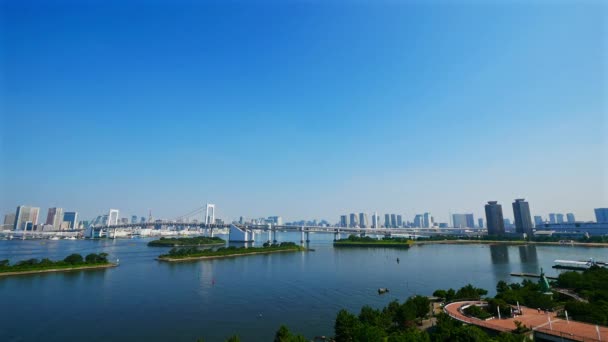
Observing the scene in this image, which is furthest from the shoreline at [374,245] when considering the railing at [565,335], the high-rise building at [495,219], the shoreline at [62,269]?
the railing at [565,335]

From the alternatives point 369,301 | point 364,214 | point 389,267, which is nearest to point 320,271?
point 389,267

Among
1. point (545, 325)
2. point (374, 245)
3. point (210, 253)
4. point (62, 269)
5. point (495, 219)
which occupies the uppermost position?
point (495, 219)

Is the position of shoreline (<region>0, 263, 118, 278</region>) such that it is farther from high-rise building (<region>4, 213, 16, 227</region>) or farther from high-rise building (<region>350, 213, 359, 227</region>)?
high-rise building (<region>350, 213, 359, 227</region>)

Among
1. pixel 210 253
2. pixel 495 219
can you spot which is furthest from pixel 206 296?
pixel 495 219

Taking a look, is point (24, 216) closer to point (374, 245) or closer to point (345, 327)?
point (374, 245)

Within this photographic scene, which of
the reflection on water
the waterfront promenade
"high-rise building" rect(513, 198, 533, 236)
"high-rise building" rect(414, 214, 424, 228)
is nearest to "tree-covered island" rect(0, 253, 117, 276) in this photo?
the waterfront promenade

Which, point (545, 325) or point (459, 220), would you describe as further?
point (459, 220)
